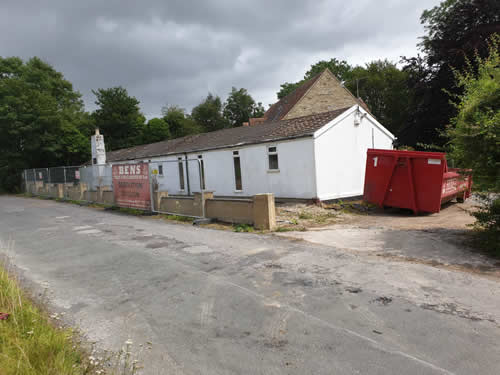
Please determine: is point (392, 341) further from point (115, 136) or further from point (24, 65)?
point (24, 65)

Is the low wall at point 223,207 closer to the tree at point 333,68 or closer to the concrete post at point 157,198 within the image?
the concrete post at point 157,198

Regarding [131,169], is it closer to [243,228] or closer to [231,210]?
[231,210]

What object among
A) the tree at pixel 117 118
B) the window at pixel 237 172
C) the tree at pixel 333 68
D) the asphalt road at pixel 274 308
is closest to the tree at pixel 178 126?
the tree at pixel 117 118

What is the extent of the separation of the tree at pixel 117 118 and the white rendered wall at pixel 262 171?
102ft

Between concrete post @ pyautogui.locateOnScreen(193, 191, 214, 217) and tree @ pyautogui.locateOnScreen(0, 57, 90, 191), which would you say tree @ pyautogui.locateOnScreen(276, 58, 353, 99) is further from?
concrete post @ pyautogui.locateOnScreen(193, 191, 214, 217)

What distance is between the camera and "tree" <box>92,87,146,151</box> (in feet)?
154

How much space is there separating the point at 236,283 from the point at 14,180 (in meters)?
38.5

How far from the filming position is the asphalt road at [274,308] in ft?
10.3

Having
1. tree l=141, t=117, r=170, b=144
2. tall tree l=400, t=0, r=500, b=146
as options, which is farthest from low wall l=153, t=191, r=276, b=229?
tree l=141, t=117, r=170, b=144

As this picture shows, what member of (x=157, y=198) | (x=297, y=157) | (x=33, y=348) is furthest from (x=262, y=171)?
(x=33, y=348)

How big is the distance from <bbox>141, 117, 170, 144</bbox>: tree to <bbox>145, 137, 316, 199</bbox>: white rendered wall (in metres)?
30.8

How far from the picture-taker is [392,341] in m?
3.38

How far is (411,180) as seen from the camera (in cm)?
1102

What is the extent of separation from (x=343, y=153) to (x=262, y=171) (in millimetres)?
3896
